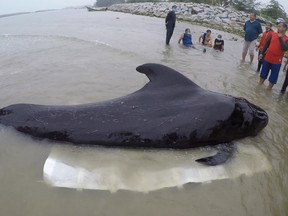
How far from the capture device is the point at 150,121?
4938 millimetres

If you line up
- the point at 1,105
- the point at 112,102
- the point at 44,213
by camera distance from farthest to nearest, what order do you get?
the point at 1,105, the point at 112,102, the point at 44,213

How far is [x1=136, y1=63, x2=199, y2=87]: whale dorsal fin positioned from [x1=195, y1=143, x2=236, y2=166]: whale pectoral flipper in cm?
127

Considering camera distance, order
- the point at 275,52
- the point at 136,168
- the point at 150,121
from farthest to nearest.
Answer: the point at 275,52 → the point at 150,121 → the point at 136,168

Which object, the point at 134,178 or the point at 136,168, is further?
the point at 136,168

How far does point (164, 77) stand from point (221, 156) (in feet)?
5.86

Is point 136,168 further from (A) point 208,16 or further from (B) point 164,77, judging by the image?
(A) point 208,16

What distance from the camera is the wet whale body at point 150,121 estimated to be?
Result: 481 centimetres

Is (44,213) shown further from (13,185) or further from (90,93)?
(90,93)

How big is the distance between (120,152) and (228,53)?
11.6m

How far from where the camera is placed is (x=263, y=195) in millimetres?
4113

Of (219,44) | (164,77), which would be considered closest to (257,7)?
(219,44)

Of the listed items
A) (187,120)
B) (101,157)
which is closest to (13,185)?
(101,157)

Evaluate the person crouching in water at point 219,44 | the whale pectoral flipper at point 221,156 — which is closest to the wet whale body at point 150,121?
the whale pectoral flipper at point 221,156

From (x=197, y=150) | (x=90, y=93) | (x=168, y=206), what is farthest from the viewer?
(x=90, y=93)
